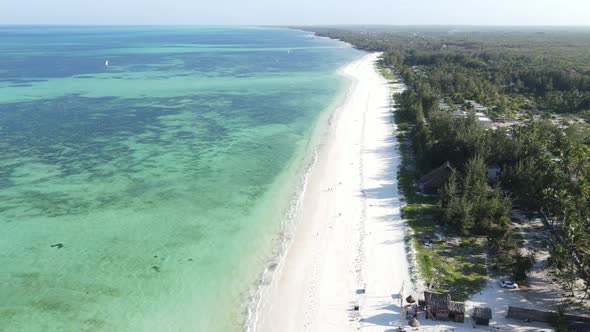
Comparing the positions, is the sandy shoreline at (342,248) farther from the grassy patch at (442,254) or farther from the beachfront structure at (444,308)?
the beachfront structure at (444,308)

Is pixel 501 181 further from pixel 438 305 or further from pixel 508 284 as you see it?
pixel 438 305

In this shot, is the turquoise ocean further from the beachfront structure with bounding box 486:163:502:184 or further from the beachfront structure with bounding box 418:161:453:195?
the beachfront structure with bounding box 486:163:502:184

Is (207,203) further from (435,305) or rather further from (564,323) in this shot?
(564,323)

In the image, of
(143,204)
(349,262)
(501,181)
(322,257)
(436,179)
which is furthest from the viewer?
(436,179)

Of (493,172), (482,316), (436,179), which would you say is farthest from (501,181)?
(482,316)

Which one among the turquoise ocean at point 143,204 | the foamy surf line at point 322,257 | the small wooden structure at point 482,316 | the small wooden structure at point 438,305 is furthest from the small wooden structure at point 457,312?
the turquoise ocean at point 143,204

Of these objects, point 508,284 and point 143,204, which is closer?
point 508,284

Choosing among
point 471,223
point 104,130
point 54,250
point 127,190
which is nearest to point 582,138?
point 471,223

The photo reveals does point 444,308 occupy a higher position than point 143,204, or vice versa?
point 143,204
